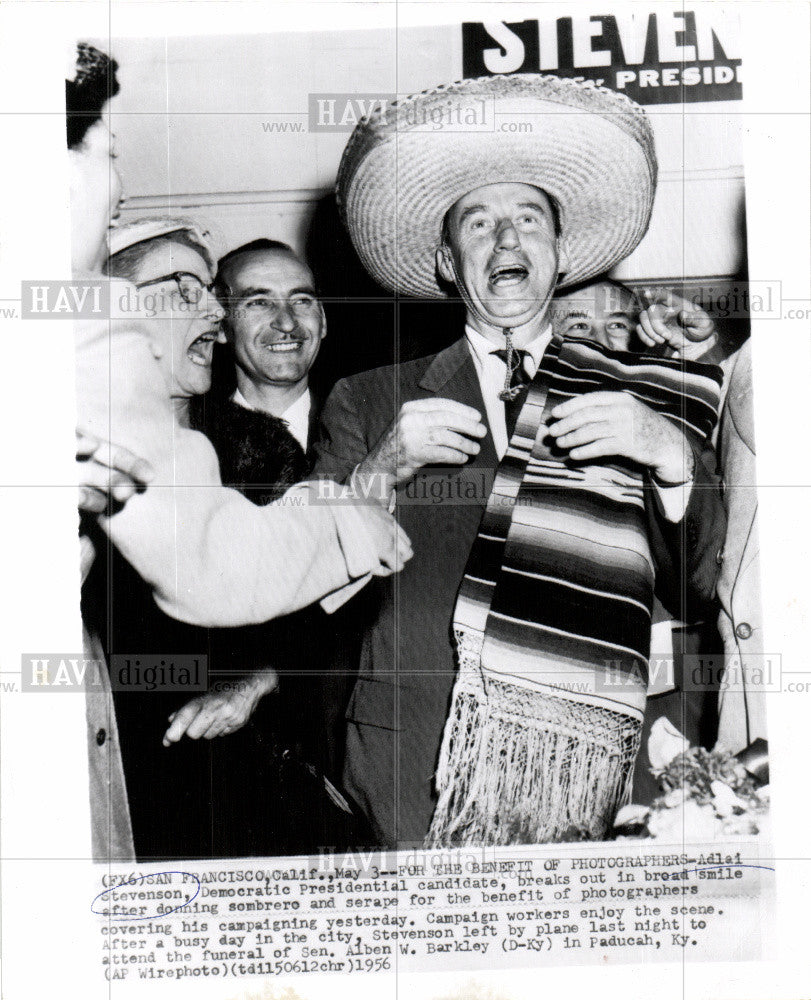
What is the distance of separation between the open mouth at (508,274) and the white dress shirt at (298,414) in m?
0.31

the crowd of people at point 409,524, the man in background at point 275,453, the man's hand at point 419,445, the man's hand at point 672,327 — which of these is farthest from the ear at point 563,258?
the man in background at point 275,453

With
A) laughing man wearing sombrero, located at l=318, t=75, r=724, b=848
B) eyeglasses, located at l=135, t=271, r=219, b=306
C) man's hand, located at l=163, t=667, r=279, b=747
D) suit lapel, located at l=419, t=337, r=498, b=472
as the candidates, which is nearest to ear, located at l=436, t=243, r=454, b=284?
laughing man wearing sombrero, located at l=318, t=75, r=724, b=848

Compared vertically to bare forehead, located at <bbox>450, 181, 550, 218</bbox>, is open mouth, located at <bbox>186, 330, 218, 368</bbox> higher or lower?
lower

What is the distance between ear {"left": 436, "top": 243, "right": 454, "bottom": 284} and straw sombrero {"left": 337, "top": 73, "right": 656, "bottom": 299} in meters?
0.01

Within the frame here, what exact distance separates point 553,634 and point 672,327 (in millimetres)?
473

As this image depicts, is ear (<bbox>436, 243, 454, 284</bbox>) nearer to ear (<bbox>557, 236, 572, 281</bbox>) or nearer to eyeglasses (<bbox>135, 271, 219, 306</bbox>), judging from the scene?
ear (<bbox>557, 236, 572, 281</bbox>)

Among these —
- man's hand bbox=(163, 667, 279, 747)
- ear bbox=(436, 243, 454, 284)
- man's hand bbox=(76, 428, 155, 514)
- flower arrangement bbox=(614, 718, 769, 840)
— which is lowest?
flower arrangement bbox=(614, 718, 769, 840)

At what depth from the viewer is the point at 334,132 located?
1215 millimetres

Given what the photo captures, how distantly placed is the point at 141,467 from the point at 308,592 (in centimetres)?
30

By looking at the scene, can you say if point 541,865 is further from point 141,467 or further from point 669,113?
point 669,113

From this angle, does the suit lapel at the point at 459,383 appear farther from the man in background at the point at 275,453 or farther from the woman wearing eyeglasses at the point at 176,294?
the woman wearing eyeglasses at the point at 176,294

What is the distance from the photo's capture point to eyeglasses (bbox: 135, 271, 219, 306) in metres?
1.21

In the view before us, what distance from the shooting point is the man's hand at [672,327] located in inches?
48.0

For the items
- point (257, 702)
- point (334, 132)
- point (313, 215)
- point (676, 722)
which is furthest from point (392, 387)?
point (676, 722)
